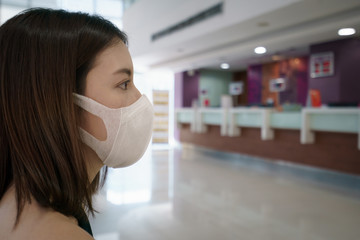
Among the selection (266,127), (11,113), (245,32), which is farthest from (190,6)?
(11,113)

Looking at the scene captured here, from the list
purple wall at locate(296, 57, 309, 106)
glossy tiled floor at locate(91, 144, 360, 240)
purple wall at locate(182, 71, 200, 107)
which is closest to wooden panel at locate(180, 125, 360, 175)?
glossy tiled floor at locate(91, 144, 360, 240)

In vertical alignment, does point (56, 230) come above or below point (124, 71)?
below

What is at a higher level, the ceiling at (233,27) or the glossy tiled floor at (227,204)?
the ceiling at (233,27)

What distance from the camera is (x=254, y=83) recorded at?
442 inches

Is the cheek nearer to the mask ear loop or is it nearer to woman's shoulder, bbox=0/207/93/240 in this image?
the mask ear loop

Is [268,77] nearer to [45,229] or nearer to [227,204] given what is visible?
[227,204]

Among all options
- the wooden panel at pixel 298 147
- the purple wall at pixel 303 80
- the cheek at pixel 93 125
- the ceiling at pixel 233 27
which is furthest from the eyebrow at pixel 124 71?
the purple wall at pixel 303 80

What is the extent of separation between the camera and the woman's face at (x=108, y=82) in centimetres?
67

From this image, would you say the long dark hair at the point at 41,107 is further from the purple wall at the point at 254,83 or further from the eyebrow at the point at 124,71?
the purple wall at the point at 254,83

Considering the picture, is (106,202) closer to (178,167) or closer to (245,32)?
(178,167)

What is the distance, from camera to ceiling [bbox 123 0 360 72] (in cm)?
441

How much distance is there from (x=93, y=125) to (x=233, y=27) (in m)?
5.24

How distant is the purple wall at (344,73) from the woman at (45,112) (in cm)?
747

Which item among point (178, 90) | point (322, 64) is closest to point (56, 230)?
point (322, 64)
